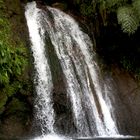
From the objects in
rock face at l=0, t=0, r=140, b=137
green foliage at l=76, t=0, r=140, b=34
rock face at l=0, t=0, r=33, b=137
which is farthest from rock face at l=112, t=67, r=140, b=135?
rock face at l=0, t=0, r=33, b=137

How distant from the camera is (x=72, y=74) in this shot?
Result: 503 inches

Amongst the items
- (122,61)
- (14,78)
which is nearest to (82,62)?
(122,61)

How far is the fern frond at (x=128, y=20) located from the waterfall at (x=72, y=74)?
1374mm

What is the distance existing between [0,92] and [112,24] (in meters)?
4.94

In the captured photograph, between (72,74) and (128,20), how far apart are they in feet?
7.99

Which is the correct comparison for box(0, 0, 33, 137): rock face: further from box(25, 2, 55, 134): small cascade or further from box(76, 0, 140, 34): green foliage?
box(76, 0, 140, 34): green foliage

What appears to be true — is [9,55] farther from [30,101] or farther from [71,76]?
[71,76]

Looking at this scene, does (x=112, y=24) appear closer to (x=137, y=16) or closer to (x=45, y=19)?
(x=137, y=16)

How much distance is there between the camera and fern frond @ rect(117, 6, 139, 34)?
13367mm

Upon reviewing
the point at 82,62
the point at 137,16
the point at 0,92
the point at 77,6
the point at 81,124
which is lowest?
the point at 81,124

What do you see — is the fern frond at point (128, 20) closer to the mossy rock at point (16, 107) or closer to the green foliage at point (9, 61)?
the green foliage at point (9, 61)

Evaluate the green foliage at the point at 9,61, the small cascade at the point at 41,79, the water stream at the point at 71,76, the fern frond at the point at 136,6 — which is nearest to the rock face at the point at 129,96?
the water stream at the point at 71,76

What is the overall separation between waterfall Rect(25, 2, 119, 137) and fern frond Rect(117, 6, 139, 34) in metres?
1.37

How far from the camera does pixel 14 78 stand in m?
11.5
